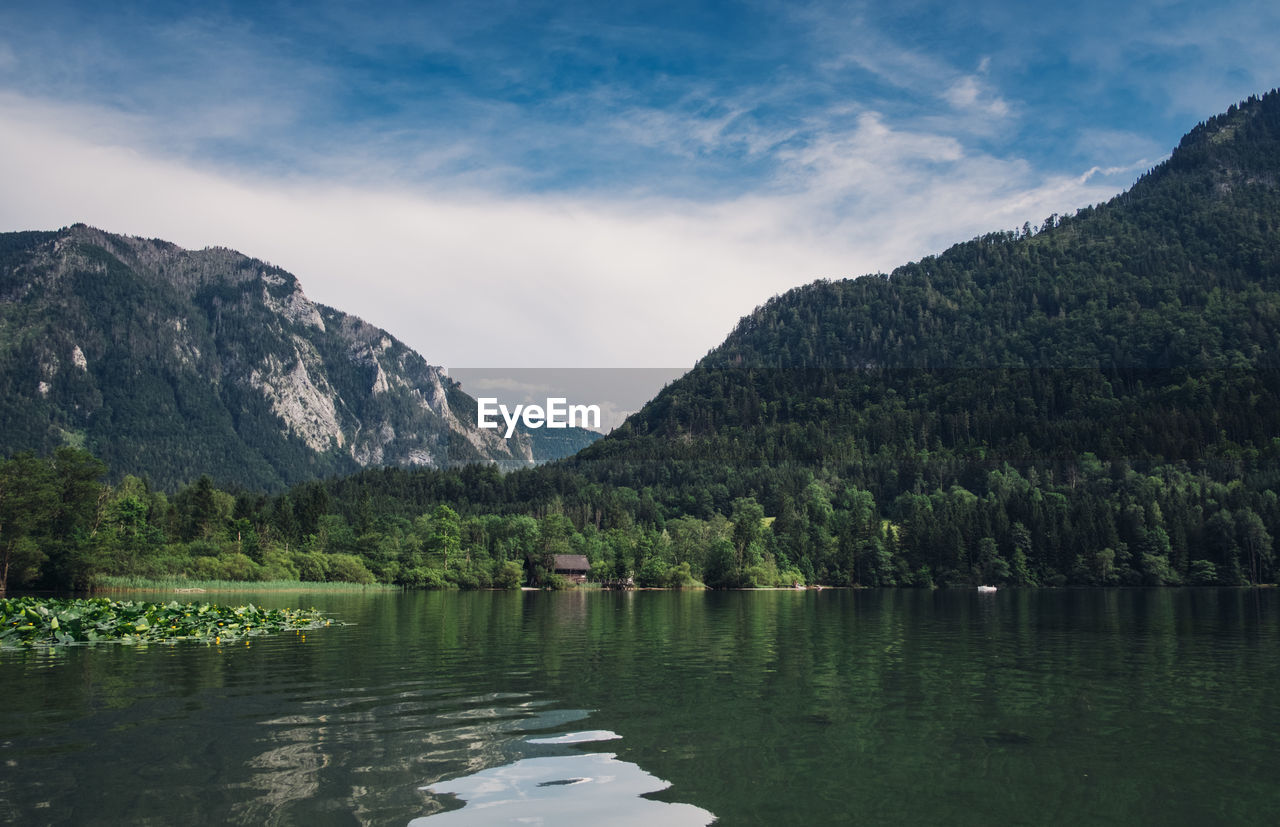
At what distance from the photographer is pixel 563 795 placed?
55.9ft

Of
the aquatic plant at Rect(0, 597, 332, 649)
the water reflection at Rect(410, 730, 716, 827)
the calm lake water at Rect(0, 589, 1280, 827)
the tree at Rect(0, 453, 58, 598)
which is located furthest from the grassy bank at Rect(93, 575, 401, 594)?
the water reflection at Rect(410, 730, 716, 827)

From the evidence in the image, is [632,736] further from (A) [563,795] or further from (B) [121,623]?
(B) [121,623]

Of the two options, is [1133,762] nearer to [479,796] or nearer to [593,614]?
[479,796]

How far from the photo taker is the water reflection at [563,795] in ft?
50.9

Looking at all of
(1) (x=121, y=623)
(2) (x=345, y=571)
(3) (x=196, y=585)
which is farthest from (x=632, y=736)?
(2) (x=345, y=571)

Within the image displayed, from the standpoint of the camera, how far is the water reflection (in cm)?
1552

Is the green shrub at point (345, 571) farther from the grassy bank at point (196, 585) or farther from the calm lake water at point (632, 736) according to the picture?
the calm lake water at point (632, 736)

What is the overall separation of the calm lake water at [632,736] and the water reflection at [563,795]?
7 centimetres

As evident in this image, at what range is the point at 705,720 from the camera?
24781 millimetres

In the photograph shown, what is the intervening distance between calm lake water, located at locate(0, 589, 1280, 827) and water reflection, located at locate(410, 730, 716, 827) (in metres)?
0.07

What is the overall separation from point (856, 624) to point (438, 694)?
45742 mm

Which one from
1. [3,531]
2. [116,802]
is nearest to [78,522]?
[3,531]

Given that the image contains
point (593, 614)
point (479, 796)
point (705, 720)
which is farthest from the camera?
point (593, 614)

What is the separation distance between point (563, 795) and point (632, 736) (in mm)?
5752
